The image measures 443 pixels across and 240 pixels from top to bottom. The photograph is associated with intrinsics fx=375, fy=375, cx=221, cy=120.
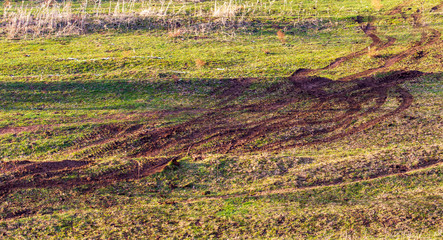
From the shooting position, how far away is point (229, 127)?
18906 millimetres

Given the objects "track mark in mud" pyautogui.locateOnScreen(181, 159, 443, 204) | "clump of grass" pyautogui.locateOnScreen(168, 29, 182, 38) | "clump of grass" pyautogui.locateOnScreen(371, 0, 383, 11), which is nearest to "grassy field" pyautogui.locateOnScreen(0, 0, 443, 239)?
"track mark in mud" pyautogui.locateOnScreen(181, 159, 443, 204)

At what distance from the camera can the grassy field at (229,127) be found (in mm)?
12312

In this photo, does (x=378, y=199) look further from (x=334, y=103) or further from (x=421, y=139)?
(x=334, y=103)

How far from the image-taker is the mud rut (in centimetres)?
1572

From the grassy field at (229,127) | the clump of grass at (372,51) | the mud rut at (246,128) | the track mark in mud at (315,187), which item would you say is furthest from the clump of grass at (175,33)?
the track mark in mud at (315,187)

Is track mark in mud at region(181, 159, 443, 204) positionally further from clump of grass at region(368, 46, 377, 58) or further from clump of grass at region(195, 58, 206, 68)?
clump of grass at region(195, 58, 206, 68)

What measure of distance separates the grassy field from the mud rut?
94 millimetres

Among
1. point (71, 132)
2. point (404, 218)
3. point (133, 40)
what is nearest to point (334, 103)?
point (404, 218)

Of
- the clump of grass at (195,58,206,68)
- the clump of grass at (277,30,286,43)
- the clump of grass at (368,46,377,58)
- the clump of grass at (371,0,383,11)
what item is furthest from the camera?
the clump of grass at (371,0,383,11)

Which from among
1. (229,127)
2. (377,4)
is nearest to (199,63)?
(229,127)

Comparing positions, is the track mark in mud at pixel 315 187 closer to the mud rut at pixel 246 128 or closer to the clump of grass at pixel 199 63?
the mud rut at pixel 246 128

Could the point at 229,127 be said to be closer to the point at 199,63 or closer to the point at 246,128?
the point at 246,128

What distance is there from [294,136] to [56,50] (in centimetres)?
2232

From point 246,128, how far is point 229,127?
0.87 meters
